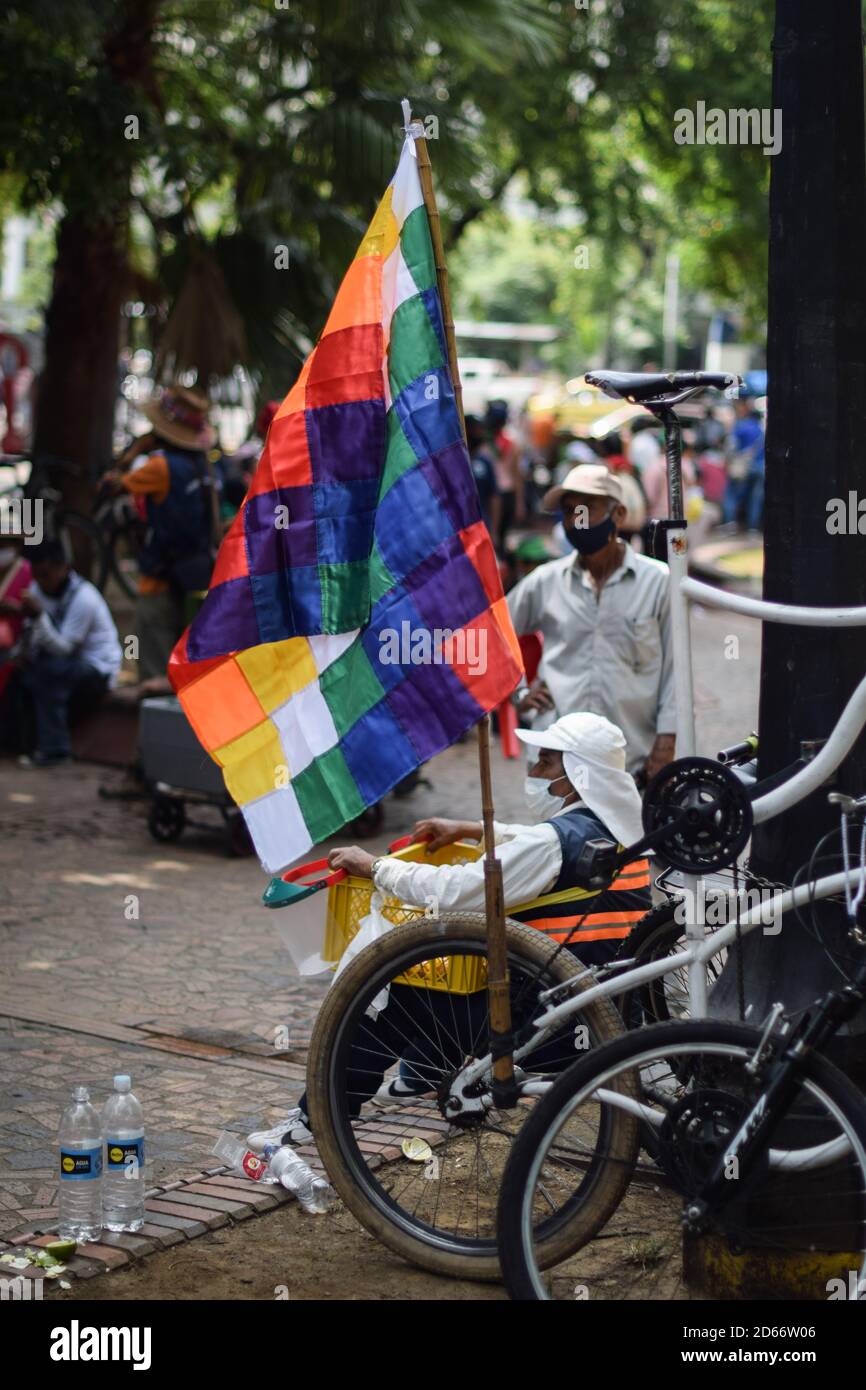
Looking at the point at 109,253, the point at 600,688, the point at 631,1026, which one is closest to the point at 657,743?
the point at 600,688

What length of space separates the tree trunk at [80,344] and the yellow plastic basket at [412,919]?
9312 millimetres

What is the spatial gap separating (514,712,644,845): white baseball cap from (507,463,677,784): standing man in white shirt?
1.82m

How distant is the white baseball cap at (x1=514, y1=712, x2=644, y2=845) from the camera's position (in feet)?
16.2

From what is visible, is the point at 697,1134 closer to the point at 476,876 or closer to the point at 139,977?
the point at 476,876

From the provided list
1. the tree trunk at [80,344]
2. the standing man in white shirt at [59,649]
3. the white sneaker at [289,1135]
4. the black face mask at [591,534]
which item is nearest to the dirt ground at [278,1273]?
the white sneaker at [289,1135]

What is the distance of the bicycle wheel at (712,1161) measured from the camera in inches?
151

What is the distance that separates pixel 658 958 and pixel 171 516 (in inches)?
250

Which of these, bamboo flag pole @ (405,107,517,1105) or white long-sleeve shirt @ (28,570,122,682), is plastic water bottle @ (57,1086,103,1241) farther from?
white long-sleeve shirt @ (28,570,122,682)

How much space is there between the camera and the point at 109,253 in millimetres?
13922

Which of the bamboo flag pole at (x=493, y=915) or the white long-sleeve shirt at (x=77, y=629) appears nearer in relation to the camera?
the bamboo flag pole at (x=493, y=915)

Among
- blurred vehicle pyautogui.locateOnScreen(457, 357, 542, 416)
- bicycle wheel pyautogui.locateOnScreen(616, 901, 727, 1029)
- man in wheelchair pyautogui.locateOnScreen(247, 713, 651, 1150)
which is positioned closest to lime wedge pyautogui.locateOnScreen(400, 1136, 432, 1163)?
man in wheelchair pyautogui.locateOnScreen(247, 713, 651, 1150)

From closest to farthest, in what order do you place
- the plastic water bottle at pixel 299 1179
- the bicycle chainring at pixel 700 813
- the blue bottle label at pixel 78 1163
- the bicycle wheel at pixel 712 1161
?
the bicycle wheel at pixel 712 1161, the bicycle chainring at pixel 700 813, the blue bottle label at pixel 78 1163, the plastic water bottle at pixel 299 1179

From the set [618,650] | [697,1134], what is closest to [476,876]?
[697,1134]

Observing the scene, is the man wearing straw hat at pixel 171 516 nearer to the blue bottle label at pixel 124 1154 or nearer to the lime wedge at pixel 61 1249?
the blue bottle label at pixel 124 1154
